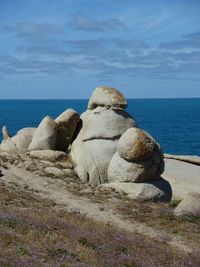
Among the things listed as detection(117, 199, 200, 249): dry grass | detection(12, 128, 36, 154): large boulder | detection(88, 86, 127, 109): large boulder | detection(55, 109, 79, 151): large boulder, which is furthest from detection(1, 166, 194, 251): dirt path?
detection(88, 86, 127, 109): large boulder

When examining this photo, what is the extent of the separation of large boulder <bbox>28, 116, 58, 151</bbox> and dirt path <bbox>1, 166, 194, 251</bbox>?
3.46m

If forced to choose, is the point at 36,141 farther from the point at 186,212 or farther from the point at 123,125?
the point at 186,212

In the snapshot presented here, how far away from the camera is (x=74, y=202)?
82.8ft

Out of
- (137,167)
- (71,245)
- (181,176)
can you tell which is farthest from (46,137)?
(71,245)

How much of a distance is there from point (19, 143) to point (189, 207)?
15.6m

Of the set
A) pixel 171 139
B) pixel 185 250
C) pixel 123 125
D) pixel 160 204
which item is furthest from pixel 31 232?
pixel 171 139

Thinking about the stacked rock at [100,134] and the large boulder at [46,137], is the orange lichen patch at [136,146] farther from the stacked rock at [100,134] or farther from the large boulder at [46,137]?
the large boulder at [46,137]

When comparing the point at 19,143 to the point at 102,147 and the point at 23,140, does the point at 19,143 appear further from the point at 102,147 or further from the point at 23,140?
the point at 102,147

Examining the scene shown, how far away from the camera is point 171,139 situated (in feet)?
351

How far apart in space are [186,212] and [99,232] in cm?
663

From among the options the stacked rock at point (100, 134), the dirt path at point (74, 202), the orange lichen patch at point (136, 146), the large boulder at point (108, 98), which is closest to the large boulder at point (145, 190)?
the orange lichen patch at point (136, 146)

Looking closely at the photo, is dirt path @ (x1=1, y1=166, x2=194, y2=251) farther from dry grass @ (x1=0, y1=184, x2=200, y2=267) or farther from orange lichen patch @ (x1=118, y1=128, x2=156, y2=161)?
orange lichen patch @ (x1=118, y1=128, x2=156, y2=161)

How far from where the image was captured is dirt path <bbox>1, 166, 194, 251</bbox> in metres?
21.0

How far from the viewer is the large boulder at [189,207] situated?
24.1 meters
